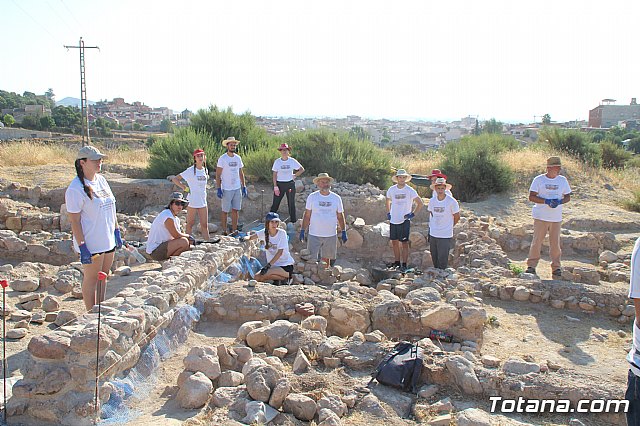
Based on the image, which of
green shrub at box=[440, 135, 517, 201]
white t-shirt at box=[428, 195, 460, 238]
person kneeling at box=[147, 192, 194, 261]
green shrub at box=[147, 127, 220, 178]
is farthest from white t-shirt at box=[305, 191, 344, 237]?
green shrub at box=[440, 135, 517, 201]

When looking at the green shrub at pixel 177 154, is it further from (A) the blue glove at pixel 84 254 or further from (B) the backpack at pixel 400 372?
(B) the backpack at pixel 400 372

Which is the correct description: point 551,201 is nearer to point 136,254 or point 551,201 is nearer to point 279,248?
point 279,248

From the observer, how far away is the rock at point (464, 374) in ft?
14.4

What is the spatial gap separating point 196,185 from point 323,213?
2109mm

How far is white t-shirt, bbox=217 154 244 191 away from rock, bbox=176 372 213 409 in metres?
5.63

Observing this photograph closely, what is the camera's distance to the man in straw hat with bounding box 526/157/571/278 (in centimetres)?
789

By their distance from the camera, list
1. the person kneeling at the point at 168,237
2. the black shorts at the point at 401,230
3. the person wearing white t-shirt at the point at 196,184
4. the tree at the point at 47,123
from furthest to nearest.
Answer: the tree at the point at 47,123, the black shorts at the point at 401,230, the person wearing white t-shirt at the point at 196,184, the person kneeling at the point at 168,237

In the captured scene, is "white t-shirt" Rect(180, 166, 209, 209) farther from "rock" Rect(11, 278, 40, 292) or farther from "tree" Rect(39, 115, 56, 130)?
"tree" Rect(39, 115, 56, 130)

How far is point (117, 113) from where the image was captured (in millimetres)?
75812

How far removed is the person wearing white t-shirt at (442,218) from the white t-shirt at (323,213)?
1.49 metres

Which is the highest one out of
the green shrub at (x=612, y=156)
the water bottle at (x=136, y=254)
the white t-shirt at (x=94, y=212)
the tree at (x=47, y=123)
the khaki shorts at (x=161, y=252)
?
the tree at (x=47, y=123)

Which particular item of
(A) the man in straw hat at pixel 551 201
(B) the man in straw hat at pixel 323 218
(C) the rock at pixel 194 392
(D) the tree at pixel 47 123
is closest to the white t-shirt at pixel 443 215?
(A) the man in straw hat at pixel 551 201

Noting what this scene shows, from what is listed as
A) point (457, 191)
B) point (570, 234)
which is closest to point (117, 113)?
point (457, 191)

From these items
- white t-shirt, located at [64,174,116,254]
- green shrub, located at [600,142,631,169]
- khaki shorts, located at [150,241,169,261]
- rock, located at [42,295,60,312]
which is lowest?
rock, located at [42,295,60,312]
